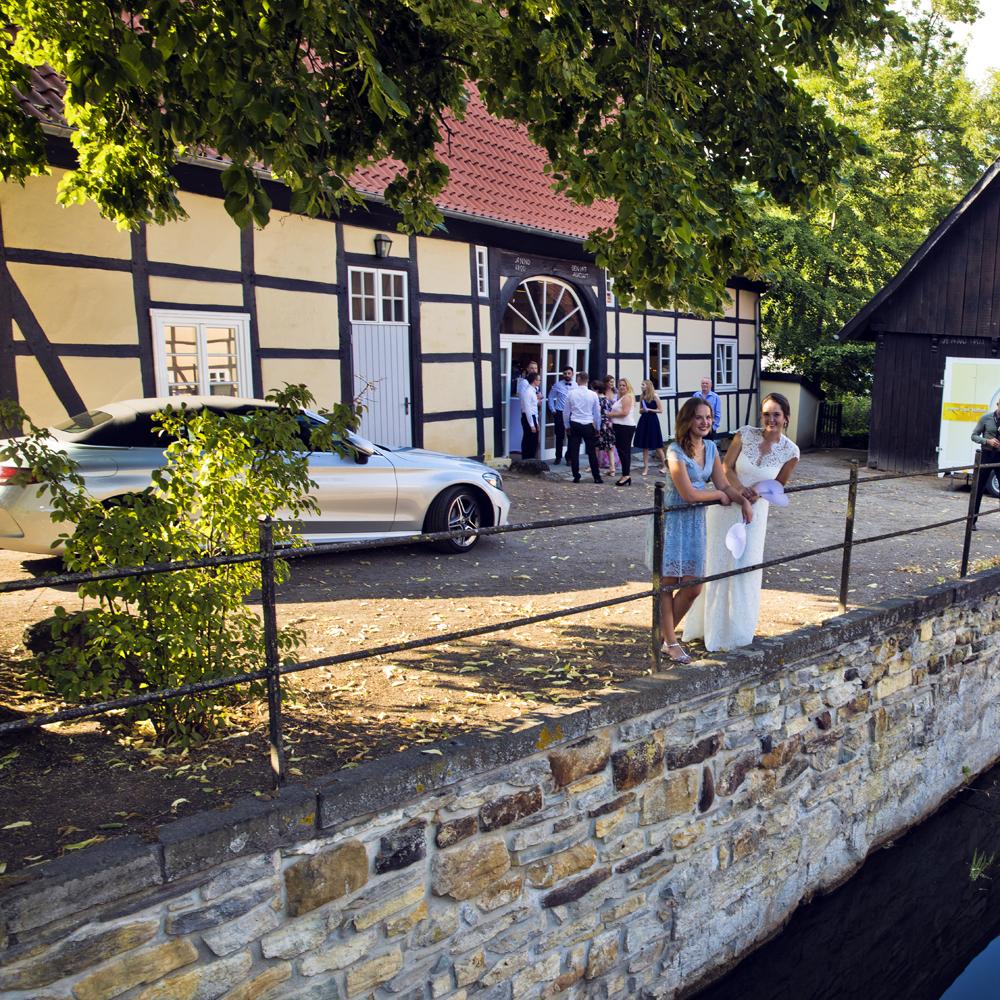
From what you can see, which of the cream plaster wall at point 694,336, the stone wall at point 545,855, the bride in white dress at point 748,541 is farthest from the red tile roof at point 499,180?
the stone wall at point 545,855

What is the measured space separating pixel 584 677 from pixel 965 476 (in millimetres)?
12510

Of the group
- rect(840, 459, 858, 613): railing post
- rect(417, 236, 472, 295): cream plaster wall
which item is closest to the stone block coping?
rect(840, 459, 858, 613): railing post

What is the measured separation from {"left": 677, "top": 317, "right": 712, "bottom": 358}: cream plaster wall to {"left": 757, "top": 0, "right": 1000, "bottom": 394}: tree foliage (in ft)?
14.9

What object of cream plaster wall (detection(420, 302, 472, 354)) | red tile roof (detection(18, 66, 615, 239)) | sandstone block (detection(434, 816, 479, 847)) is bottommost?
sandstone block (detection(434, 816, 479, 847))

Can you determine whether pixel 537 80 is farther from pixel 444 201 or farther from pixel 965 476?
pixel 965 476

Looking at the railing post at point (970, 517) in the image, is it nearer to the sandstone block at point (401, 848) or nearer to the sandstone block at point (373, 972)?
the sandstone block at point (401, 848)

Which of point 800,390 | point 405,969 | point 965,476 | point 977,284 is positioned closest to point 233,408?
point 405,969

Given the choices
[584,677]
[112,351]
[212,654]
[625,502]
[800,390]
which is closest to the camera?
[212,654]

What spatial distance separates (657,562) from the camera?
15.2ft

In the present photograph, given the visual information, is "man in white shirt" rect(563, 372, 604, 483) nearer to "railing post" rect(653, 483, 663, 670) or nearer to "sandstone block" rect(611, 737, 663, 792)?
"railing post" rect(653, 483, 663, 670)

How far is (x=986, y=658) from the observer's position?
7.55m

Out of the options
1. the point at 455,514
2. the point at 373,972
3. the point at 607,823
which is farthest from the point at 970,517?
the point at 373,972

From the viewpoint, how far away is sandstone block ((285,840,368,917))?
3324mm

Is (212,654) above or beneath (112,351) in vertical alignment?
beneath
